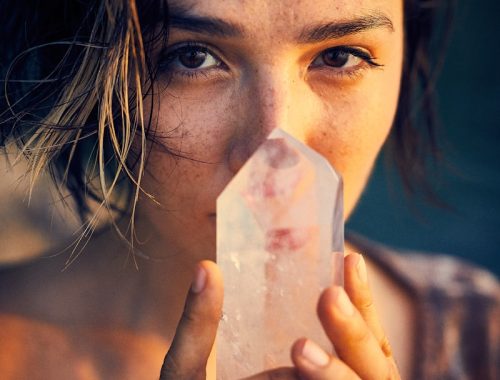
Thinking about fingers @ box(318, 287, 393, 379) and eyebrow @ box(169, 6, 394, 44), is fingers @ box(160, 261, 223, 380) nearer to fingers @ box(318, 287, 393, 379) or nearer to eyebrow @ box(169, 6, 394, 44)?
fingers @ box(318, 287, 393, 379)

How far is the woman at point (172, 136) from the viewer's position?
885 mm

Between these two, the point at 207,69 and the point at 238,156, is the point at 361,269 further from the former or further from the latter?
the point at 207,69

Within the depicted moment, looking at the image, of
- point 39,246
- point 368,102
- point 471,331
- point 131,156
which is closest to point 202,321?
point 131,156

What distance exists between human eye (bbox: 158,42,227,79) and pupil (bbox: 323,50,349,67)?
18 cm

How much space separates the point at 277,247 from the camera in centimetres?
71

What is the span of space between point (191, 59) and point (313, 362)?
0.56 metres

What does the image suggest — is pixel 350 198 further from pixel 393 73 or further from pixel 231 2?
pixel 231 2

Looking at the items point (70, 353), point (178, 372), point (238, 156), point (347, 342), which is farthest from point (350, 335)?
point (70, 353)

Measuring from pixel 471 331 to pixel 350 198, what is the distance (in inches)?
37.0

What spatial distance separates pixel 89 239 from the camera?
4.77 ft

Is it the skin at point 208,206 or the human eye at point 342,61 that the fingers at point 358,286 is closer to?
the skin at point 208,206

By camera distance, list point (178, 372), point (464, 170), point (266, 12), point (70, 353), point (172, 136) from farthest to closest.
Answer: point (464, 170) < point (70, 353) < point (172, 136) < point (266, 12) < point (178, 372)

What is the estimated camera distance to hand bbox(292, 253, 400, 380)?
0.70 metres

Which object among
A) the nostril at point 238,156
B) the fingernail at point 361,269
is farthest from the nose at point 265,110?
the fingernail at point 361,269
